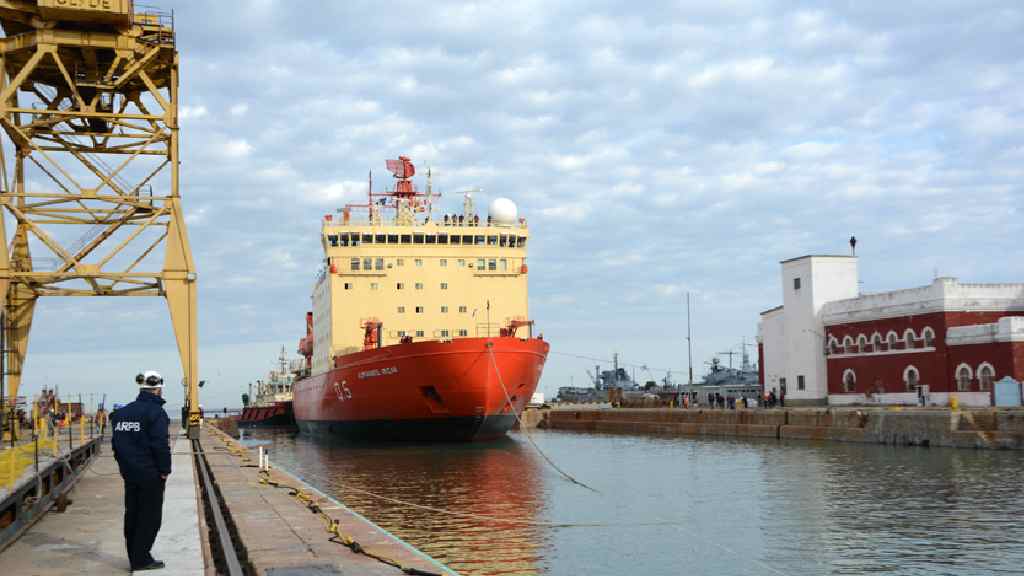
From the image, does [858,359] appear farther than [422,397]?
Yes

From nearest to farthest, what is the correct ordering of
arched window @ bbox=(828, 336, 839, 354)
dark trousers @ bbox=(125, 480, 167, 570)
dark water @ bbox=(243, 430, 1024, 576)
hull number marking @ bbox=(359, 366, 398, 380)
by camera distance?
dark trousers @ bbox=(125, 480, 167, 570) → dark water @ bbox=(243, 430, 1024, 576) → hull number marking @ bbox=(359, 366, 398, 380) → arched window @ bbox=(828, 336, 839, 354)

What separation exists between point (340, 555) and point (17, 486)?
4.42m

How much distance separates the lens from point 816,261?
4809 centimetres

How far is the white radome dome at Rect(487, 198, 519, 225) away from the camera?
143 feet

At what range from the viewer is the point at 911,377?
42.2 m

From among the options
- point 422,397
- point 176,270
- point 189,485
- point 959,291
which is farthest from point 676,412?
point 189,485

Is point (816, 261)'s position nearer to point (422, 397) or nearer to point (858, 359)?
point (858, 359)

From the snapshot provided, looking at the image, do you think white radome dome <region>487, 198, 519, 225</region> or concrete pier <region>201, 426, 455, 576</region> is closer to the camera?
concrete pier <region>201, 426, 455, 576</region>

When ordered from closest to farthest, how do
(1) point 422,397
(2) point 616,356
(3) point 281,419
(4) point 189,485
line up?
(4) point 189,485 → (1) point 422,397 → (3) point 281,419 → (2) point 616,356

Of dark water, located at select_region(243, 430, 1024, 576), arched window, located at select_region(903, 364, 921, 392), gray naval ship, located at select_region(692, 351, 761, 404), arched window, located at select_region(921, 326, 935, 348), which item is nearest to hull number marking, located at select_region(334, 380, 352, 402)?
dark water, located at select_region(243, 430, 1024, 576)

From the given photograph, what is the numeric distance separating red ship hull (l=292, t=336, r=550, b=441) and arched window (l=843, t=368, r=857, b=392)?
17763mm

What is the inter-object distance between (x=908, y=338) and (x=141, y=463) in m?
40.3

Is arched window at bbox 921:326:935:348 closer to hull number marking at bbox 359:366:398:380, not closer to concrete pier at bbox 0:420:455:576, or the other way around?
hull number marking at bbox 359:366:398:380

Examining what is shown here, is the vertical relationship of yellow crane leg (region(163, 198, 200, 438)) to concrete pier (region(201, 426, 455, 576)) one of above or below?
above
